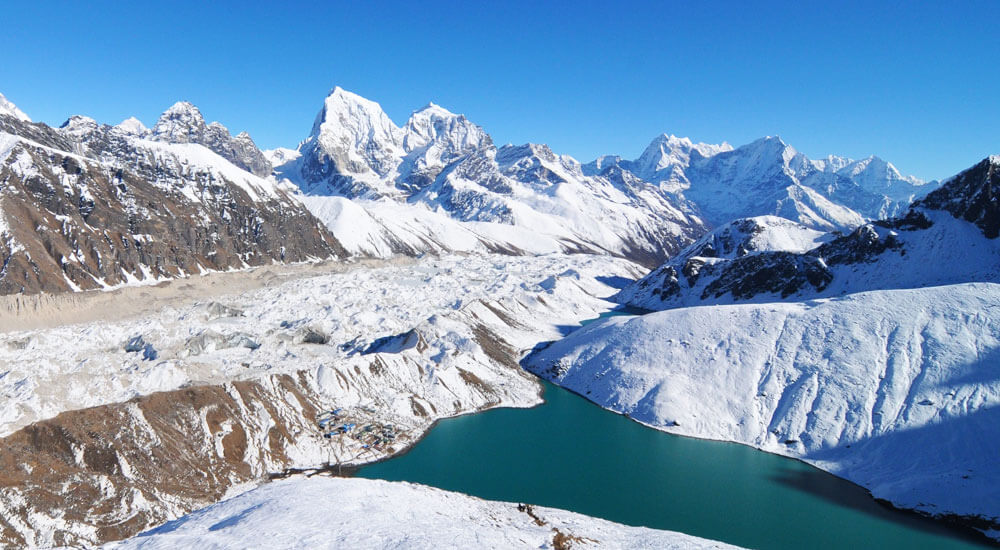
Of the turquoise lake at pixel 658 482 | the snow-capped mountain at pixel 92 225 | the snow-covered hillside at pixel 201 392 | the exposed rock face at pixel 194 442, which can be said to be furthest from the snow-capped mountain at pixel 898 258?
the snow-capped mountain at pixel 92 225

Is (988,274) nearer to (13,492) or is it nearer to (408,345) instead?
(408,345)

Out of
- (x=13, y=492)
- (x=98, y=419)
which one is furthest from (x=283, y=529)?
(x=98, y=419)

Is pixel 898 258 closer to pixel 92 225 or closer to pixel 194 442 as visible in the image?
pixel 194 442

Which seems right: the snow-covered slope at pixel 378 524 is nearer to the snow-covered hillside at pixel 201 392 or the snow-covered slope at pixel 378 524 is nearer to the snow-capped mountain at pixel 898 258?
the snow-covered hillside at pixel 201 392

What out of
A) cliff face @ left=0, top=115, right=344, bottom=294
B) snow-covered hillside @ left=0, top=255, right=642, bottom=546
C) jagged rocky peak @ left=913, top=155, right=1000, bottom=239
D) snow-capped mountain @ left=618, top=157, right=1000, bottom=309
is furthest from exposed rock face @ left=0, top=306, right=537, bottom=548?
jagged rocky peak @ left=913, top=155, right=1000, bottom=239

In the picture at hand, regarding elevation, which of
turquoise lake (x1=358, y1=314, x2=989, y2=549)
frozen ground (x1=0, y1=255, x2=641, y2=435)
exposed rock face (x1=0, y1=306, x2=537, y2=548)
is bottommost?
turquoise lake (x1=358, y1=314, x2=989, y2=549)

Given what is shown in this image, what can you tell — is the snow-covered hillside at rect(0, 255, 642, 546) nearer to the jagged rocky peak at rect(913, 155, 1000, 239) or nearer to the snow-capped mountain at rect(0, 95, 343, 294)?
the snow-capped mountain at rect(0, 95, 343, 294)

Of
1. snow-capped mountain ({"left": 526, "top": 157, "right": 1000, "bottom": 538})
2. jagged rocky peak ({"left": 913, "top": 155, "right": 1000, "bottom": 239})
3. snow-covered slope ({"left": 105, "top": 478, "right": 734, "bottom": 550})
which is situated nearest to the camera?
snow-covered slope ({"left": 105, "top": 478, "right": 734, "bottom": 550})

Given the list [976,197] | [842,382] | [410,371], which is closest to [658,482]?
[842,382]
